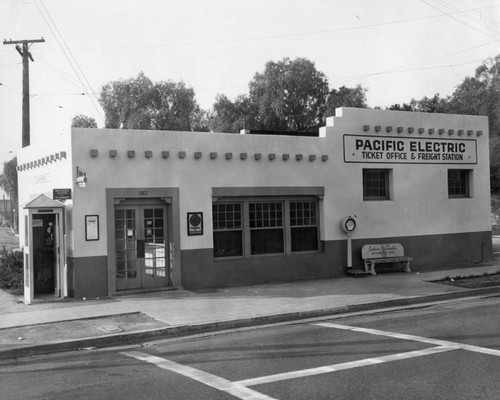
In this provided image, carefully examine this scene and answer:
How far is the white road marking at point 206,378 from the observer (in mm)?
6345

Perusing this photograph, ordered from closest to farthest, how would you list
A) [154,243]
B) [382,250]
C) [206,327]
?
[206,327] → [154,243] → [382,250]

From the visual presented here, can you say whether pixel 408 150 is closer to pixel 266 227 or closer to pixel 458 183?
pixel 458 183

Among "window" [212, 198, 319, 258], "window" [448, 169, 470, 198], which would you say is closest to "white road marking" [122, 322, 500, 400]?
"window" [212, 198, 319, 258]

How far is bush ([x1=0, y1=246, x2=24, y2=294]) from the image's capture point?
51.8 ft

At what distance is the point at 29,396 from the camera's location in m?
6.58

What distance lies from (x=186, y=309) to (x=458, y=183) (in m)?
11.5

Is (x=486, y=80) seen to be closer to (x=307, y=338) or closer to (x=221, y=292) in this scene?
(x=221, y=292)

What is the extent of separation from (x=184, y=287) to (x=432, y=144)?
9.18 metres

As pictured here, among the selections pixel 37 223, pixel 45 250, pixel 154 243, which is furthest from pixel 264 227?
pixel 37 223

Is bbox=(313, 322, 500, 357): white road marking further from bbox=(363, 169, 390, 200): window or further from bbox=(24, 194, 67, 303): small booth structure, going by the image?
bbox=(363, 169, 390, 200): window

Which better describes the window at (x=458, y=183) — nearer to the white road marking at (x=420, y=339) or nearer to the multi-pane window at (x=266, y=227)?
the multi-pane window at (x=266, y=227)

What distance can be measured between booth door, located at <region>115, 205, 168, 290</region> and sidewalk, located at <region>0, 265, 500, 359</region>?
62cm

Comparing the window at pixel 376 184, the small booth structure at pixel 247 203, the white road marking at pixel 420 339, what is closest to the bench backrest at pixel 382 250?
the small booth structure at pixel 247 203

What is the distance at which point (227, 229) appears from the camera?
15.5 m
